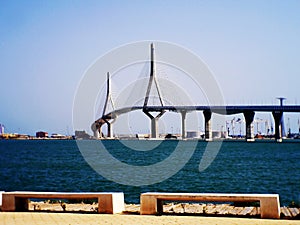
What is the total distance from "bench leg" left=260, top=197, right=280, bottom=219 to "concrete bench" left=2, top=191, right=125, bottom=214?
9.67ft

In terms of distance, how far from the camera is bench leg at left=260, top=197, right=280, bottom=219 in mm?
10891

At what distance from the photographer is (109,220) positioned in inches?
427

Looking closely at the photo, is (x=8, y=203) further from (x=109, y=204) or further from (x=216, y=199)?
(x=216, y=199)

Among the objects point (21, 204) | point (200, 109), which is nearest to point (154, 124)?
point (200, 109)

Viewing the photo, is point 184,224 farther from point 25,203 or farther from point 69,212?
point 25,203

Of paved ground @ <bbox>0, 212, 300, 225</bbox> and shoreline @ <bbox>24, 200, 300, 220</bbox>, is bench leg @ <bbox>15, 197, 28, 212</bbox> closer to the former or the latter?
shoreline @ <bbox>24, 200, 300, 220</bbox>

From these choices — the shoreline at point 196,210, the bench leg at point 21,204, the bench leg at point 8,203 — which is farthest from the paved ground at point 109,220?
the bench leg at point 21,204

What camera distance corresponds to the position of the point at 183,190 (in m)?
26.6

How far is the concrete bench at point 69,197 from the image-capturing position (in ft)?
38.7

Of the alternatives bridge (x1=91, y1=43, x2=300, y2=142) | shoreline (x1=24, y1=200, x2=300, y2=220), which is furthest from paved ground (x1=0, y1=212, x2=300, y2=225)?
bridge (x1=91, y1=43, x2=300, y2=142)

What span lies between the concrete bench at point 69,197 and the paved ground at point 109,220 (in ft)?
1.21

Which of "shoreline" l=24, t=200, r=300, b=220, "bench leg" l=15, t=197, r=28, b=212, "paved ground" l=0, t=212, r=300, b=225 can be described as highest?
"bench leg" l=15, t=197, r=28, b=212

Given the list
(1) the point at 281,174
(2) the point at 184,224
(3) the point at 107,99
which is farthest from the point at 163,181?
(3) the point at 107,99

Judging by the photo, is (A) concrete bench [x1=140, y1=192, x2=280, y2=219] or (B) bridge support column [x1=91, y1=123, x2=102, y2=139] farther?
(B) bridge support column [x1=91, y1=123, x2=102, y2=139]
